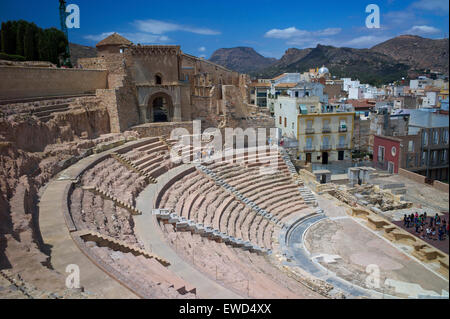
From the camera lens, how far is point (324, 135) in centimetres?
2638

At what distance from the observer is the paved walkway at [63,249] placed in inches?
247

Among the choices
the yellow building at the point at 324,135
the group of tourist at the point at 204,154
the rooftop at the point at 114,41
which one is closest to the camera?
the group of tourist at the point at 204,154

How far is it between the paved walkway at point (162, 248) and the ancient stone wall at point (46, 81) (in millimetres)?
9153

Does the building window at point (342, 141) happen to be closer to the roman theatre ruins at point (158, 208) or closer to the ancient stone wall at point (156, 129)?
the roman theatre ruins at point (158, 208)

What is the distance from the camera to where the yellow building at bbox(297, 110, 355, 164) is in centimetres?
2580

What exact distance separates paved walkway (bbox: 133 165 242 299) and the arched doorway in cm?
1085

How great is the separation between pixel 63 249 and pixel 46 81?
15.0 metres

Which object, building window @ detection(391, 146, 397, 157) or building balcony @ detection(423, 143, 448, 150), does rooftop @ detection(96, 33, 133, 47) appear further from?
building balcony @ detection(423, 143, 448, 150)

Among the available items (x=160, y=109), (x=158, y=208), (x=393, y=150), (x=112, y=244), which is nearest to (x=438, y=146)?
(x=112, y=244)

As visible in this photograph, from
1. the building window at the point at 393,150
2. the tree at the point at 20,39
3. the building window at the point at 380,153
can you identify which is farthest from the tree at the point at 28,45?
the building window at the point at 393,150

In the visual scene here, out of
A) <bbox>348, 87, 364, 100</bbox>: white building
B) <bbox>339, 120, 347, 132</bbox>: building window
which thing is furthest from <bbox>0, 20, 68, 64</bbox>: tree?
<bbox>348, 87, 364, 100</bbox>: white building

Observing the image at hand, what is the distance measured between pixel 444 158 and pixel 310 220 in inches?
510
